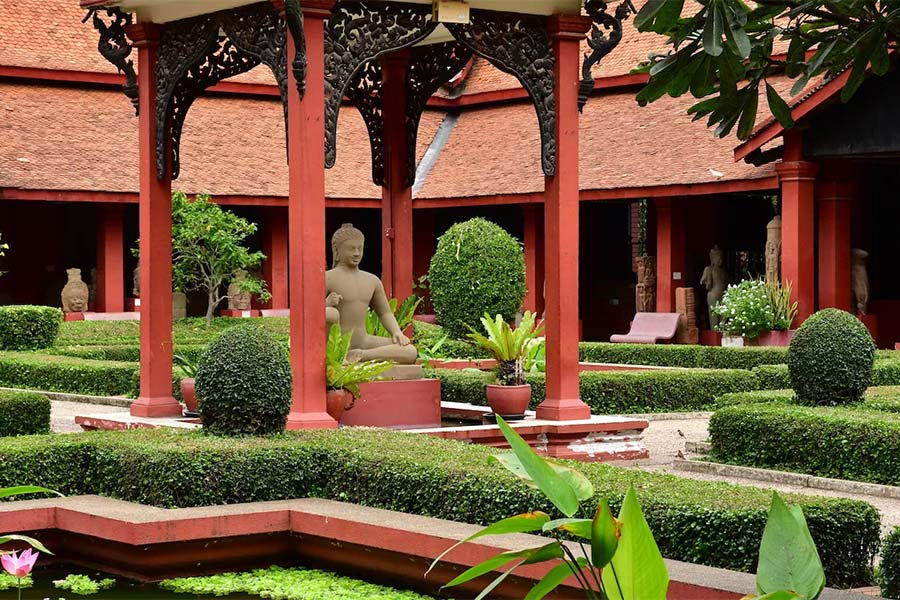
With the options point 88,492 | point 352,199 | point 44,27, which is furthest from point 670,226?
point 88,492

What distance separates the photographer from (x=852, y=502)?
6.61m

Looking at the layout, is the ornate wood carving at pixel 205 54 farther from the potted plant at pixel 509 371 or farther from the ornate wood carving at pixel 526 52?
the potted plant at pixel 509 371

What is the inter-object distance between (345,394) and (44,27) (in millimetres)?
19944

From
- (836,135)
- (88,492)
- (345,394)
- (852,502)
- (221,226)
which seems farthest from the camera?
(221,226)

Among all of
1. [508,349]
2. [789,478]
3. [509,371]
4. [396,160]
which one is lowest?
[789,478]

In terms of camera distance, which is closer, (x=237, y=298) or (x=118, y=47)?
(x=118, y=47)

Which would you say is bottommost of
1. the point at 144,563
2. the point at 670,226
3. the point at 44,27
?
the point at 144,563

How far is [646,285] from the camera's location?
26.4m

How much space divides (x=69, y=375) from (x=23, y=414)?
17.7 feet

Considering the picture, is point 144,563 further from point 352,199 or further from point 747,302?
point 352,199

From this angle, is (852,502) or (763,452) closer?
(852,502)

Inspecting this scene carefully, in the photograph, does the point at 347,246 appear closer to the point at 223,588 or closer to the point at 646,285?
the point at 223,588

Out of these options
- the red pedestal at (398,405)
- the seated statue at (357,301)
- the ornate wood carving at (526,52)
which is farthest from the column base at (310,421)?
the ornate wood carving at (526,52)

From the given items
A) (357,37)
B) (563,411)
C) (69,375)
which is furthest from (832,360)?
(69,375)
